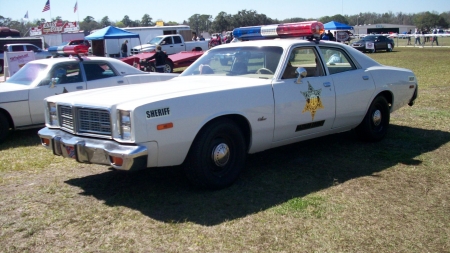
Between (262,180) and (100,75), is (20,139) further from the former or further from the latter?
(262,180)

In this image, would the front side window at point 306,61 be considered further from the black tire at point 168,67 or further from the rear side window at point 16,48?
the rear side window at point 16,48

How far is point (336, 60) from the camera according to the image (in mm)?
6387

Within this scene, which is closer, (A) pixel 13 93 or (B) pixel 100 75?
(A) pixel 13 93

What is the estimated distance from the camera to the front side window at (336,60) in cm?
622

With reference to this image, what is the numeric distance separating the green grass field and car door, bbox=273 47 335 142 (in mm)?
491

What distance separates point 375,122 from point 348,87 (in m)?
0.93

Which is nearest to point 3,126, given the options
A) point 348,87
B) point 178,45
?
point 348,87

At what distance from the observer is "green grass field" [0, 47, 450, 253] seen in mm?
3732

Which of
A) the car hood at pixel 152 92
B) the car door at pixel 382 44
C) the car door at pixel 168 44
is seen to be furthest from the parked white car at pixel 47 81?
the car door at pixel 382 44

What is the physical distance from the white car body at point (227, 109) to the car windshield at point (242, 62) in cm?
1

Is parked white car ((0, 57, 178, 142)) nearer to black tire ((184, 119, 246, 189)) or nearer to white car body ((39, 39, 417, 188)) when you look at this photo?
white car body ((39, 39, 417, 188))

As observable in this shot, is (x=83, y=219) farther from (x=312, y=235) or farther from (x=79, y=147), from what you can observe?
(x=312, y=235)

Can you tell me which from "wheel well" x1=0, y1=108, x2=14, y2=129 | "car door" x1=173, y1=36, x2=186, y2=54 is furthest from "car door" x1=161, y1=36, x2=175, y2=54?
"wheel well" x1=0, y1=108, x2=14, y2=129

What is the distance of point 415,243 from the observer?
3678mm
